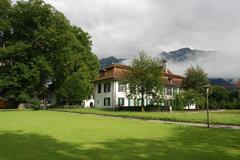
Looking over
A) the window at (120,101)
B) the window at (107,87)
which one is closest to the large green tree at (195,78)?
the window at (120,101)

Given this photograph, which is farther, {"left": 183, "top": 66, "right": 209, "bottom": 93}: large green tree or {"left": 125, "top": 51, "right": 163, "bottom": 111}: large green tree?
{"left": 183, "top": 66, "right": 209, "bottom": 93}: large green tree

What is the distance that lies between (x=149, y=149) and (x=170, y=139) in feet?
9.85

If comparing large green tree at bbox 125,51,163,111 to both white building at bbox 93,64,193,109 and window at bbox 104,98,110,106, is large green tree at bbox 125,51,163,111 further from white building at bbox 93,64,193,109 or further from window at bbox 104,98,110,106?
window at bbox 104,98,110,106

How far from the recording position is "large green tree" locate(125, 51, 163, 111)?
4441 cm

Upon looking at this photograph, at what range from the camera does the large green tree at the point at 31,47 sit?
50.7 m

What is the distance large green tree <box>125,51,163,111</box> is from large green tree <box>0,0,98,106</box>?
12.1m

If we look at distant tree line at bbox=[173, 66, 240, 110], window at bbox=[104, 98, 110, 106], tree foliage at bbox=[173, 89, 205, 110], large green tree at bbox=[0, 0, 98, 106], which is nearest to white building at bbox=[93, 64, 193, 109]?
window at bbox=[104, 98, 110, 106]

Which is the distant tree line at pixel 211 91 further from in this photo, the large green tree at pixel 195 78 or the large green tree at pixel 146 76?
the large green tree at pixel 146 76

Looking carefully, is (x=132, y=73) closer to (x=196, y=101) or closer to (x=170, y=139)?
(x=196, y=101)

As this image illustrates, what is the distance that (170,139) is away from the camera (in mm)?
13516

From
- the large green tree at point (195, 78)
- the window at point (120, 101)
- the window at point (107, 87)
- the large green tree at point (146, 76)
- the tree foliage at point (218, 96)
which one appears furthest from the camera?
the large green tree at point (195, 78)

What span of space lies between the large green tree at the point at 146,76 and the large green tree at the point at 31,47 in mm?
12113

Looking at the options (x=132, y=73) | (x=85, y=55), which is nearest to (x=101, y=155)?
(x=132, y=73)

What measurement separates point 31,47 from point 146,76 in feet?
63.5
